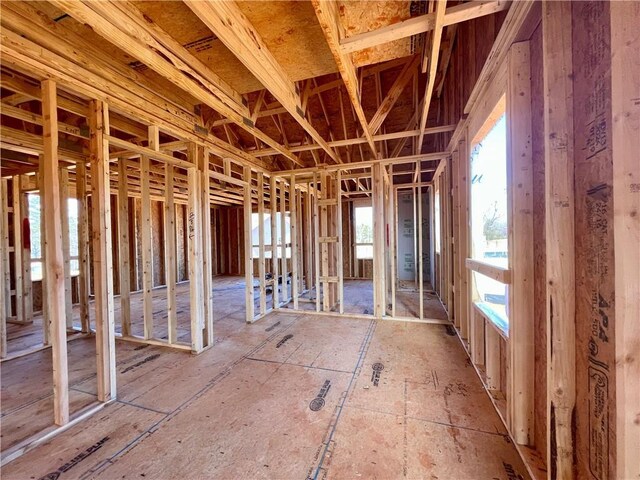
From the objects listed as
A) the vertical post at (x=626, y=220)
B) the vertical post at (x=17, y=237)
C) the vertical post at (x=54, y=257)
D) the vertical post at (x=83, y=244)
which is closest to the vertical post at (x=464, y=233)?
the vertical post at (x=626, y=220)

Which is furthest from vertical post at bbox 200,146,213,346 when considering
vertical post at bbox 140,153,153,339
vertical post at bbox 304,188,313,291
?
vertical post at bbox 304,188,313,291

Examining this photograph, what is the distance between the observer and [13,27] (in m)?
1.62

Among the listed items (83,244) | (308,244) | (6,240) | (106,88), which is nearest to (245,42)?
(106,88)

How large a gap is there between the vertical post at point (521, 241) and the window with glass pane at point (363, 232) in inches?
267

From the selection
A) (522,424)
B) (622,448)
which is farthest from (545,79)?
(522,424)

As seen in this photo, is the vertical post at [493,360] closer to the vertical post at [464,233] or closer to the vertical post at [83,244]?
the vertical post at [464,233]

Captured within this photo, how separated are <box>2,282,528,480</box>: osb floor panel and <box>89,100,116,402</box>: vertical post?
28 centimetres

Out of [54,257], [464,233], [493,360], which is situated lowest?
[493,360]

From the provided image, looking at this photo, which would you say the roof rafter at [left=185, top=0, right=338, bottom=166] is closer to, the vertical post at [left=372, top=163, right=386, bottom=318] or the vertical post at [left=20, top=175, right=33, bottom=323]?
the vertical post at [left=372, top=163, right=386, bottom=318]

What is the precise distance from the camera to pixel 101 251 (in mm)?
2207

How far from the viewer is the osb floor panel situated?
152cm

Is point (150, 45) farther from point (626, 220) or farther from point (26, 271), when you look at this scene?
point (26, 271)

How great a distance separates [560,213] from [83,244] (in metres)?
5.69

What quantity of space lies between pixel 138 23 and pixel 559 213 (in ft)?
9.01
